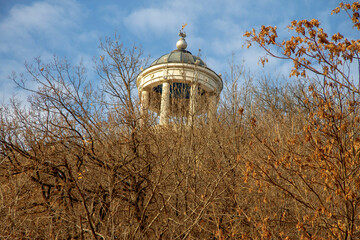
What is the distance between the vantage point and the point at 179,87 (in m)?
12.7

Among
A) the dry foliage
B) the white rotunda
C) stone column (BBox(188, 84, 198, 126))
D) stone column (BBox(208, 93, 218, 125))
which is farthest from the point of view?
stone column (BBox(208, 93, 218, 125))

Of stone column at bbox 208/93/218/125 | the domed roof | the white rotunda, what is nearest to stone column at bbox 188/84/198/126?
the white rotunda

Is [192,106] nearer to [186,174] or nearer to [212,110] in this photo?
[212,110]

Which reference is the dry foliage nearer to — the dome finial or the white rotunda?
the white rotunda

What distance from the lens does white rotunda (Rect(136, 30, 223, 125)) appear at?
9.39 metres

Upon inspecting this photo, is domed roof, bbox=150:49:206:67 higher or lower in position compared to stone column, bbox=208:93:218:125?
higher

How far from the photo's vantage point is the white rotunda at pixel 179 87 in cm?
939

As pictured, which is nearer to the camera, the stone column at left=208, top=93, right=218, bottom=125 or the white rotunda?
the white rotunda

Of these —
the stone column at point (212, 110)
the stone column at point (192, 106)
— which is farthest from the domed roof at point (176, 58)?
the stone column at point (192, 106)

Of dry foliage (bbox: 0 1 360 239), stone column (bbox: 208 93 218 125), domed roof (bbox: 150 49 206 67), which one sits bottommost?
dry foliage (bbox: 0 1 360 239)

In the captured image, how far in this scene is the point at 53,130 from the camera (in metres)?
7.38

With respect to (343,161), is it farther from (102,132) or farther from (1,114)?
(1,114)

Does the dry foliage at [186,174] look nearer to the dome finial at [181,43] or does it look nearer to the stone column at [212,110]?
the stone column at [212,110]

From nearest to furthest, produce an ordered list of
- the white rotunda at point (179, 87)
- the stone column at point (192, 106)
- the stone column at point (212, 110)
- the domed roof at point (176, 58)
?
1. the stone column at point (192, 106)
2. the white rotunda at point (179, 87)
3. the stone column at point (212, 110)
4. the domed roof at point (176, 58)
